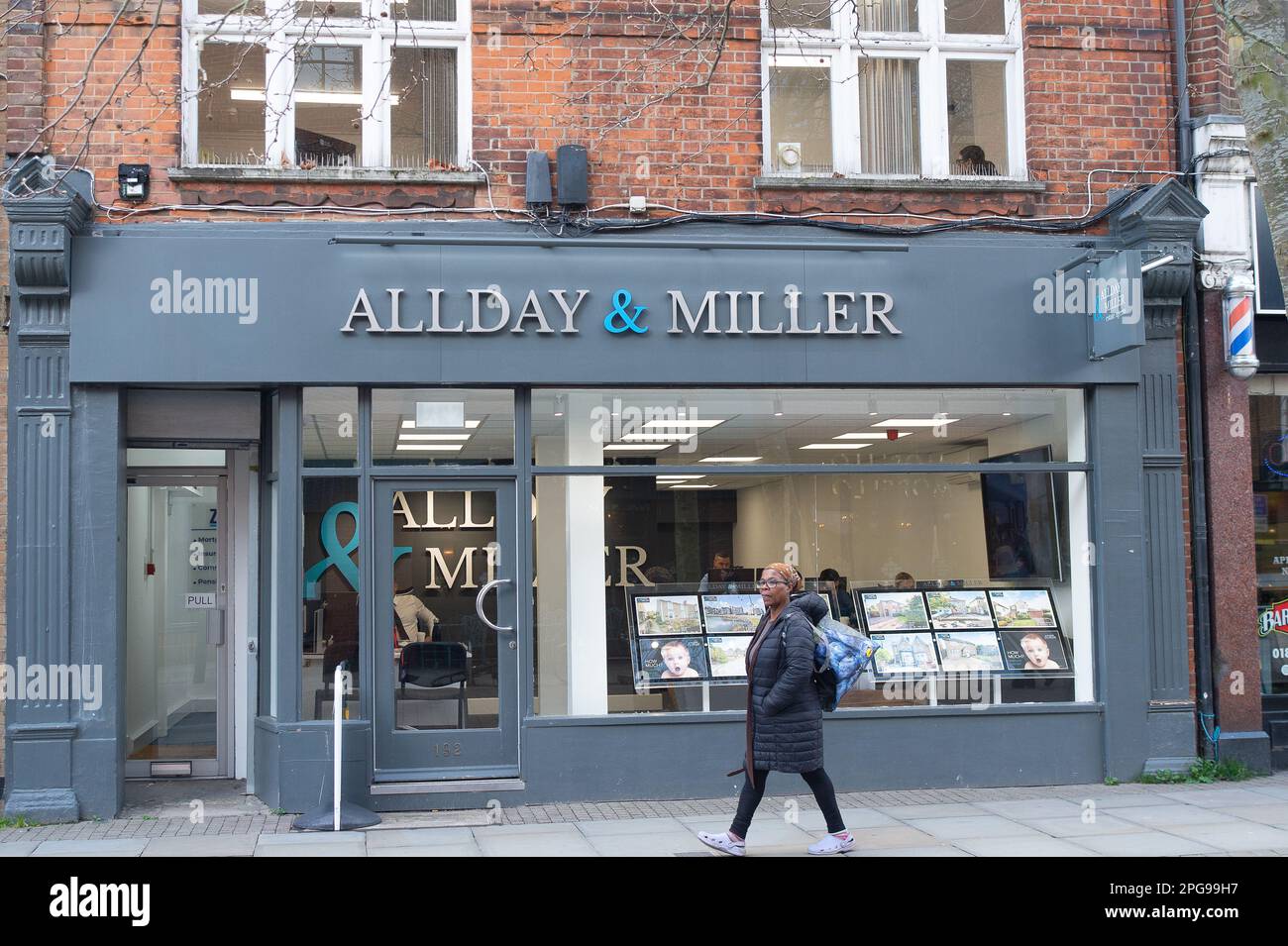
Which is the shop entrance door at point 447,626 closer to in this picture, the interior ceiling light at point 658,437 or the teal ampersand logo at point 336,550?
the teal ampersand logo at point 336,550

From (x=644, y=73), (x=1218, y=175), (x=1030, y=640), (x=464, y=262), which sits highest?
(x=644, y=73)

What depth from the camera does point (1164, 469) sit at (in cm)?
1017

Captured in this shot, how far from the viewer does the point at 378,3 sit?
9938 mm

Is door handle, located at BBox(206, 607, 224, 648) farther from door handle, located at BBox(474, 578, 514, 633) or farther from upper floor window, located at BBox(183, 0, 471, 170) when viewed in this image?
upper floor window, located at BBox(183, 0, 471, 170)

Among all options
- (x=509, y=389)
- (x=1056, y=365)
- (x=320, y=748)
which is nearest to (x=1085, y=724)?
(x=1056, y=365)

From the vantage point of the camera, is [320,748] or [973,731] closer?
[320,748]

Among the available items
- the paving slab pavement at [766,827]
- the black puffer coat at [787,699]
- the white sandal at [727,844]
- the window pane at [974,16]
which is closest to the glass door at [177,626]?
the paving slab pavement at [766,827]

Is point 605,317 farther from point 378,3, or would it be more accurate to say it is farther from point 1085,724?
point 1085,724

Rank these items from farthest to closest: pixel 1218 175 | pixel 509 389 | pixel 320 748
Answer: pixel 1218 175 < pixel 509 389 < pixel 320 748

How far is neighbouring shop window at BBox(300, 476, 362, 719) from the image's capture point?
9.34 m

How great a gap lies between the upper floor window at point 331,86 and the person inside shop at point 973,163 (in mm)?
4009

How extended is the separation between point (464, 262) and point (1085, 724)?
19.4 feet

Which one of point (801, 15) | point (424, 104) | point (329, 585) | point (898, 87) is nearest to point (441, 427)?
point (329, 585)

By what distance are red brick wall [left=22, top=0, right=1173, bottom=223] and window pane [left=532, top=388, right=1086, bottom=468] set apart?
1483mm
